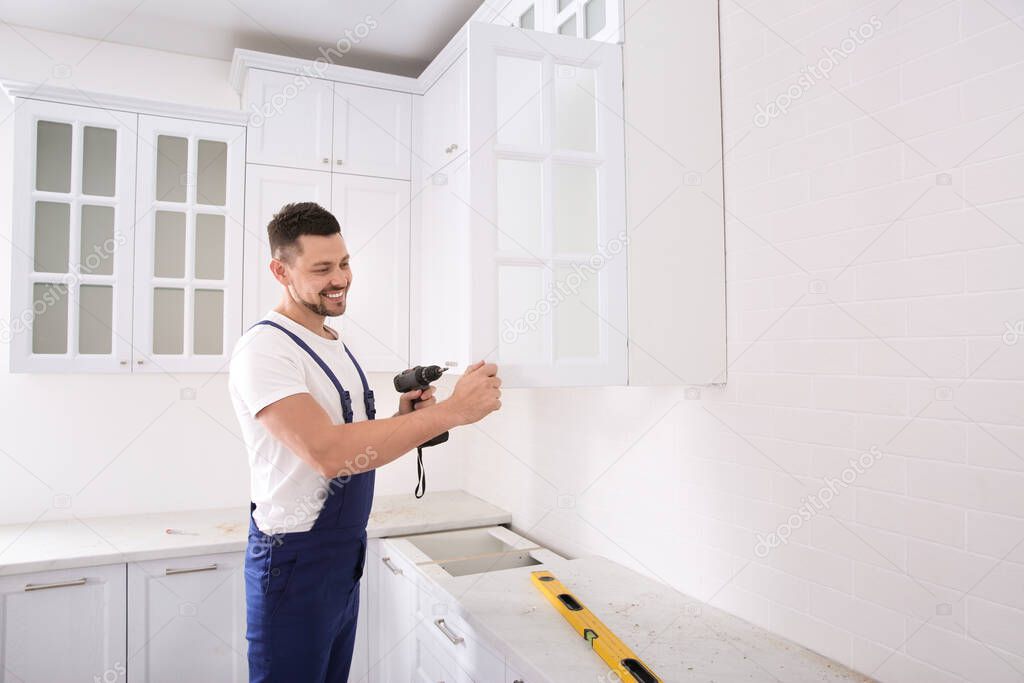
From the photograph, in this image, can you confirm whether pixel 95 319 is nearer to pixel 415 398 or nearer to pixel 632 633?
pixel 415 398

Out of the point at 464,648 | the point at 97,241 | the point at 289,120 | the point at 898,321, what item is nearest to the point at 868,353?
the point at 898,321

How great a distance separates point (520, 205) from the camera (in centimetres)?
166

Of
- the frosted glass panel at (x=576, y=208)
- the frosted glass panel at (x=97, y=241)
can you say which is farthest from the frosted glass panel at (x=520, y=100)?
the frosted glass panel at (x=97, y=241)

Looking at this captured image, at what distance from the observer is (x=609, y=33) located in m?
1.74

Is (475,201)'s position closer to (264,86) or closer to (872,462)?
(872,462)

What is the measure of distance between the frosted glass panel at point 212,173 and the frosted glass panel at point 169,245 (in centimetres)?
13

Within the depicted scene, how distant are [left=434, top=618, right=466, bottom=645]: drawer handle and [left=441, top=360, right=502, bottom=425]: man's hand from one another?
70 centimetres

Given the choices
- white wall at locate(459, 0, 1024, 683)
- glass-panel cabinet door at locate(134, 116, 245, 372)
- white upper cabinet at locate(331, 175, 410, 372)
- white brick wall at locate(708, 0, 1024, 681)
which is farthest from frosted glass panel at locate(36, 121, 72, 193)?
white brick wall at locate(708, 0, 1024, 681)

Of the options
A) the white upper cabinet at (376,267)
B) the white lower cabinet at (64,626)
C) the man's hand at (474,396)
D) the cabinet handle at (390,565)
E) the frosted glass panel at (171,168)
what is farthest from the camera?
the white upper cabinet at (376,267)

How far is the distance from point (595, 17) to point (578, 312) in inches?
33.0

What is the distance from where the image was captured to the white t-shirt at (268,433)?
5.00 feet

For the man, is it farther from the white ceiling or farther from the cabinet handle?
the white ceiling

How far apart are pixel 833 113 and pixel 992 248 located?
471 mm

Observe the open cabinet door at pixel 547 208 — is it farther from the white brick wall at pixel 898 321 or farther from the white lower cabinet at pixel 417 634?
the white lower cabinet at pixel 417 634
